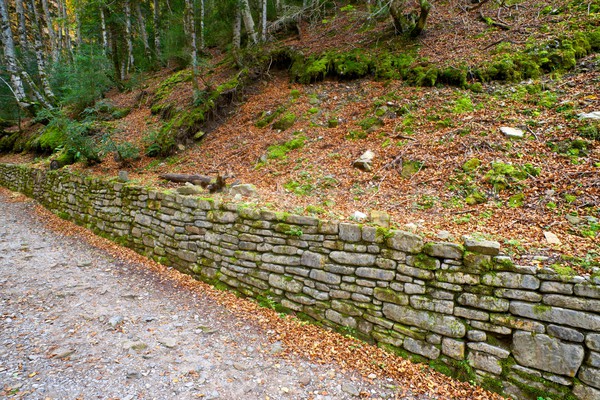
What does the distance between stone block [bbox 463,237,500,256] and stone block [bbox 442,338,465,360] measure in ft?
3.24

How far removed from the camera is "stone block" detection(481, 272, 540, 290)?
2.72 m

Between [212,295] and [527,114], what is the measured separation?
6275 millimetres

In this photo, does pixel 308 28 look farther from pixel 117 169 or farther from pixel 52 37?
pixel 52 37

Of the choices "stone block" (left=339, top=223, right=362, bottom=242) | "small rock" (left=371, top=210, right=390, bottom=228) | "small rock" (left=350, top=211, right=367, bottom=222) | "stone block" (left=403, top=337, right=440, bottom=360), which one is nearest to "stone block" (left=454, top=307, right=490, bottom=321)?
"stone block" (left=403, top=337, right=440, bottom=360)

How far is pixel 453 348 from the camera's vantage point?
3049 mm

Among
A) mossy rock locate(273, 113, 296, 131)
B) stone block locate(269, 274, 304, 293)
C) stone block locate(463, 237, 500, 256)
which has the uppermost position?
mossy rock locate(273, 113, 296, 131)

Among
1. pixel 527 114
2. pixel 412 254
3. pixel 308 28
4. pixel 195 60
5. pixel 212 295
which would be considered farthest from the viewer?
pixel 308 28

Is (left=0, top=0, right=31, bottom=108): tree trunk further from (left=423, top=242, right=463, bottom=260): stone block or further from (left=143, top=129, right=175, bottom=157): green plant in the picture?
(left=423, top=242, right=463, bottom=260): stone block

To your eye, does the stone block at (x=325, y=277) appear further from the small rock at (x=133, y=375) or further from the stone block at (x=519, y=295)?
the small rock at (x=133, y=375)

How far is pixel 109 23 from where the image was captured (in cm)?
1581

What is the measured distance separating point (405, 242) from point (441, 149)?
8.82 ft

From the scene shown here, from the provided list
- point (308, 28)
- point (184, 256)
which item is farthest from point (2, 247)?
point (308, 28)

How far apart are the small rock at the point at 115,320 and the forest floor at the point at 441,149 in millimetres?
2326

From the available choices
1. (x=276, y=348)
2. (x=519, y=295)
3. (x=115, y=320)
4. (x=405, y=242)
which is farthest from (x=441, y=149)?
(x=115, y=320)
